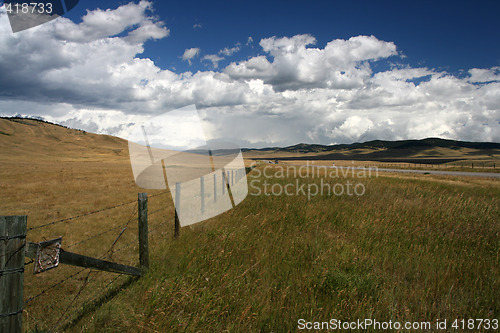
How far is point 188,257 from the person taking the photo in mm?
5426

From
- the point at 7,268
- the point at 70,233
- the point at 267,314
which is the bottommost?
the point at 70,233

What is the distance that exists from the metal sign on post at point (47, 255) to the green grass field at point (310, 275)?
4.73 ft

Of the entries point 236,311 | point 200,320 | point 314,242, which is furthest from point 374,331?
point 314,242

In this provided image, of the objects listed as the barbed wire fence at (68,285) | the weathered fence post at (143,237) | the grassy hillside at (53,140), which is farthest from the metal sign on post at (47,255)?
the grassy hillside at (53,140)

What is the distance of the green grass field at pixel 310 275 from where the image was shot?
370 centimetres

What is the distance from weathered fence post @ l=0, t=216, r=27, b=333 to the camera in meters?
2.33

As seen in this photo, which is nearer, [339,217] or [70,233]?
[339,217]

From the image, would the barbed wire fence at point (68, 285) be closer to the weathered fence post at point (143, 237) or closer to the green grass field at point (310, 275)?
the weathered fence post at point (143, 237)

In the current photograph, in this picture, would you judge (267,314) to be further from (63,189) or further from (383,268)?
(63,189)

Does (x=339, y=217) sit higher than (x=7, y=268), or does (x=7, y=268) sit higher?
(x=7, y=268)

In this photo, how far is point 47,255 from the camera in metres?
2.61

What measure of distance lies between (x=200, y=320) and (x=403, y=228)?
618 centimetres

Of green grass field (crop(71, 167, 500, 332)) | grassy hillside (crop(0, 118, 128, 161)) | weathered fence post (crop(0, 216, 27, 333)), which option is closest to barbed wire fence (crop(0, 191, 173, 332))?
weathered fence post (crop(0, 216, 27, 333))

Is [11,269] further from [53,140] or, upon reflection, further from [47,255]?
[53,140]
